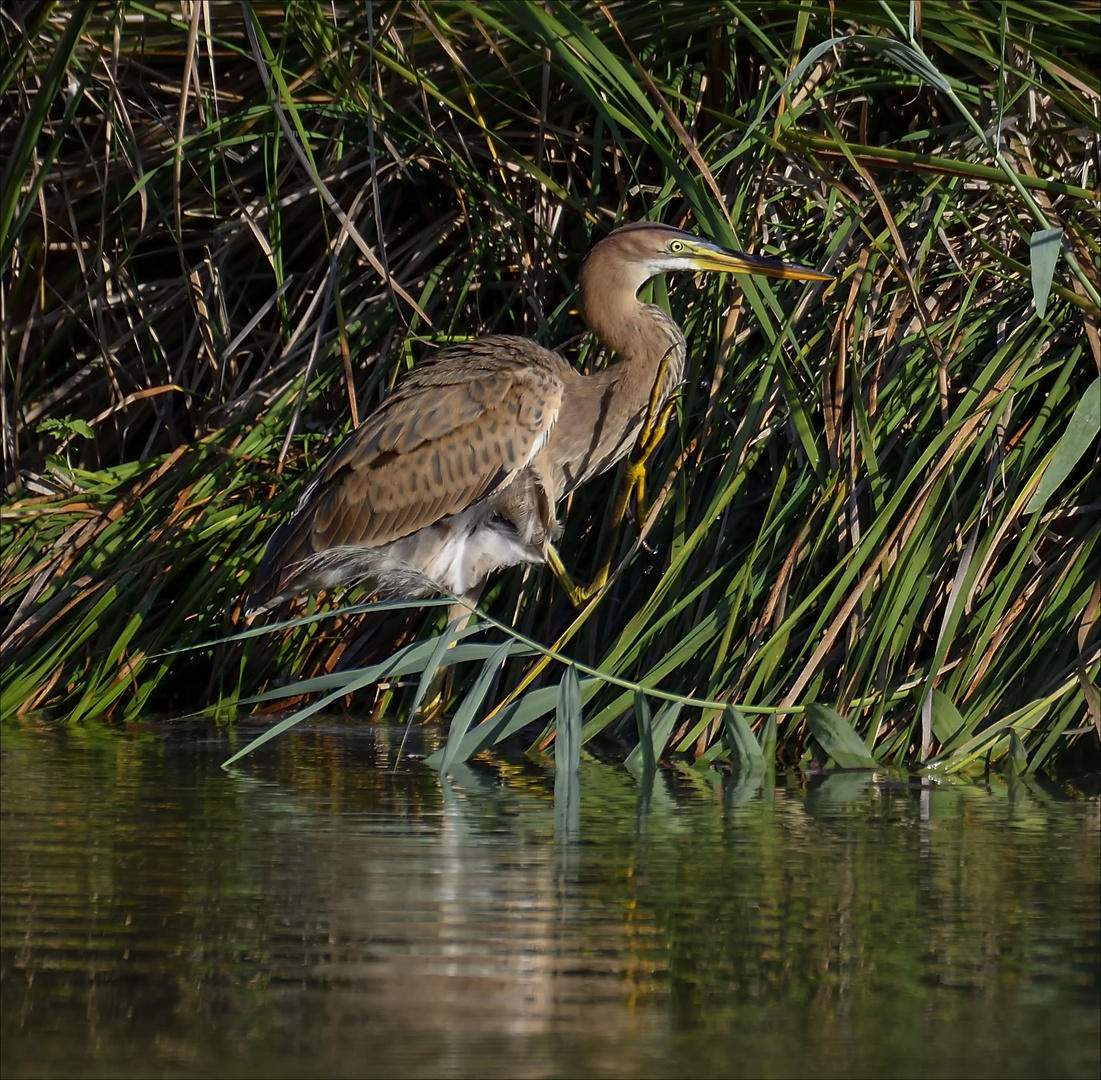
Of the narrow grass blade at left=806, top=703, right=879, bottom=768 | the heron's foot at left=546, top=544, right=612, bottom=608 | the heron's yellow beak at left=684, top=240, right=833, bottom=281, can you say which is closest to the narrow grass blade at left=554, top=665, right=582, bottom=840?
the narrow grass blade at left=806, top=703, right=879, bottom=768

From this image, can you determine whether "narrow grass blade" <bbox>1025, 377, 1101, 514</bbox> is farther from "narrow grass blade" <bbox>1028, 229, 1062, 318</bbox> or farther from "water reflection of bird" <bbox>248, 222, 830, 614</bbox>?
"water reflection of bird" <bbox>248, 222, 830, 614</bbox>

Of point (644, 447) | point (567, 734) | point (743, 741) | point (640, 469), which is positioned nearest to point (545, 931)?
point (567, 734)

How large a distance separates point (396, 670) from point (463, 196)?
2.44 m

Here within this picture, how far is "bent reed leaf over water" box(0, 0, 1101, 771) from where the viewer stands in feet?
14.3

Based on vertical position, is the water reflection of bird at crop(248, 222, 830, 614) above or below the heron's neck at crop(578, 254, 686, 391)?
below

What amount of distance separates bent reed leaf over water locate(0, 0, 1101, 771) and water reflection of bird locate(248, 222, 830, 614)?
140 millimetres

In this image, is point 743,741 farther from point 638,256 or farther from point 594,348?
point 594,348

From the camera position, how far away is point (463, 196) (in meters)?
5.70

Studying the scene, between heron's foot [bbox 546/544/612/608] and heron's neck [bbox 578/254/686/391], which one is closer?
heron's foot [bbox 546/544/612/608]

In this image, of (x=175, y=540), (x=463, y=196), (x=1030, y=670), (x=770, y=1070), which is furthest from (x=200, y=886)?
(x=463, y=196)

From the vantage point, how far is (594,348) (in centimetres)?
602

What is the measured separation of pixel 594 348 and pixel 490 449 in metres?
0.67

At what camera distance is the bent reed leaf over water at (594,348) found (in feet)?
14.3

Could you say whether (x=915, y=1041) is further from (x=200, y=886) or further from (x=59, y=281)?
(x=59, y=281)
